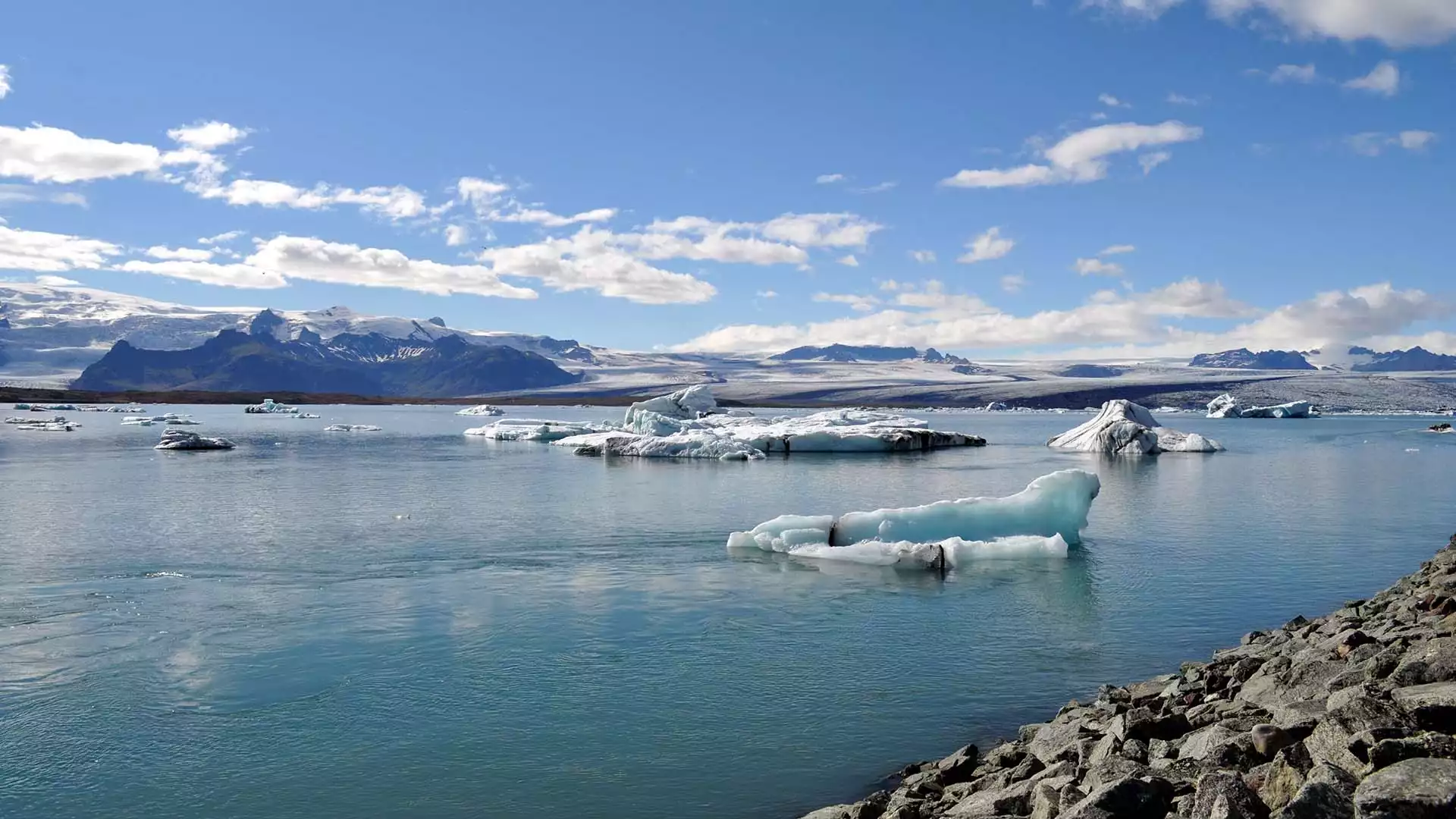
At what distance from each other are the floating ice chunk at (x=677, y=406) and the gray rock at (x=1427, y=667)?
37121mm

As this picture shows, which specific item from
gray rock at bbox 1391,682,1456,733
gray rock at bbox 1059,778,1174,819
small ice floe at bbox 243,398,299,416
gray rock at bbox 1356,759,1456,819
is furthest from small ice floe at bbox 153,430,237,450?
small ice floe at bbox 243,398,299,416

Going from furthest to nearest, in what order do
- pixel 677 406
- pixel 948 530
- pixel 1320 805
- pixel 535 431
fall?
pixel 677 406 → pixel 535 431 → pixel 948 530 → pixel 1320 805

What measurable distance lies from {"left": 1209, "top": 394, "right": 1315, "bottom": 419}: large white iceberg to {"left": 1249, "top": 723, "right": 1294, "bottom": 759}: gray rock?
91492 millimetres

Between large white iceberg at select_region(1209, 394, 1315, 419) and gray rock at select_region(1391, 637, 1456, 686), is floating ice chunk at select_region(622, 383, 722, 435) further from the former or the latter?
large white iceberg at select_region(1209, 394, 1315, 419)

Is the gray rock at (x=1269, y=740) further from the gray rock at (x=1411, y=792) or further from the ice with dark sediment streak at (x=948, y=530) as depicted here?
the ice with dark sediment streak at (x=948, y=530)

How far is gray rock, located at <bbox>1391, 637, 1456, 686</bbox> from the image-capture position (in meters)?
5.66

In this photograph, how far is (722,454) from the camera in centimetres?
3650

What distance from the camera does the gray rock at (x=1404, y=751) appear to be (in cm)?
441

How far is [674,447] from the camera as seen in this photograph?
123 feet

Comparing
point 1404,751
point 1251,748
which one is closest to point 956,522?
point 1251,748

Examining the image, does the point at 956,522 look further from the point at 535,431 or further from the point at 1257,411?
the point at 1257,411

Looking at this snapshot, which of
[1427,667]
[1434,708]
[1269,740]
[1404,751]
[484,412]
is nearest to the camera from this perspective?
[1404,751]

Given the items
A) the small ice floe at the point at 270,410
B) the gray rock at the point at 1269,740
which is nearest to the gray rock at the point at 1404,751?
the gray rock at the point at 1269,740

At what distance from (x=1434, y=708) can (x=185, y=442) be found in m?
40.6
